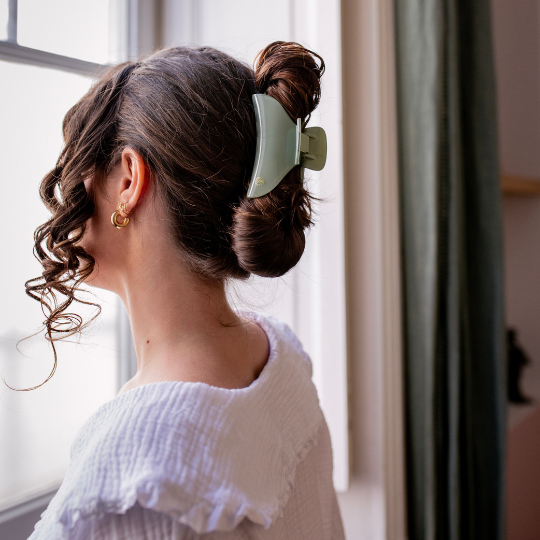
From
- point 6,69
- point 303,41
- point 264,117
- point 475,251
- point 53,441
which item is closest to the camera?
point 264,117

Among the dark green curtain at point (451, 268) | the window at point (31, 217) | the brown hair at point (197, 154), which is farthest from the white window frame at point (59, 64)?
the dark green curtain at point (451, 268)

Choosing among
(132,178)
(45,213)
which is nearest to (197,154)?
(132,178)

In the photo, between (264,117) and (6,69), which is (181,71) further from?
(6,69)

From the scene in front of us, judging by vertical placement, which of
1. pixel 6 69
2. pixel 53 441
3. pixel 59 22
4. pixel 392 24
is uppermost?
pixel 392 24

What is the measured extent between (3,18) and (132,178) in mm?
458

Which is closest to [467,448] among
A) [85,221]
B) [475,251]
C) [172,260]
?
[475,251]

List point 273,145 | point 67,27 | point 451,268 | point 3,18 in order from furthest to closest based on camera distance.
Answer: point 451,268, point 67,27, point 3,18, point 273,145

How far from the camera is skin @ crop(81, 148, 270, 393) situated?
62cm

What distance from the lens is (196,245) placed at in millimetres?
634

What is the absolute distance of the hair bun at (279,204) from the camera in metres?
0.59

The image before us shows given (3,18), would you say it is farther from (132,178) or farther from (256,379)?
(256,379)

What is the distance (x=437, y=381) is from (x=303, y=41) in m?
0.84

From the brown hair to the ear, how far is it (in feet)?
0.04

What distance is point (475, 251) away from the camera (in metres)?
1.20
